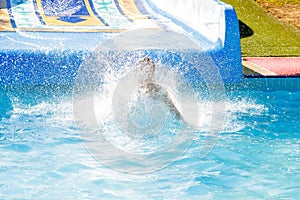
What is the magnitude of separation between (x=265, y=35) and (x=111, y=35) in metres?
2.62

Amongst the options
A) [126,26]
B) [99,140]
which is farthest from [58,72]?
[126,26]

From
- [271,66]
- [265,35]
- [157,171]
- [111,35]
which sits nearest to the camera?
[157,171]

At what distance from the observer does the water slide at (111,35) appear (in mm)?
7500

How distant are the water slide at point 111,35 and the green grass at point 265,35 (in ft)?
2.87

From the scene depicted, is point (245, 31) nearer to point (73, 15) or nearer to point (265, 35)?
point (265, 35)

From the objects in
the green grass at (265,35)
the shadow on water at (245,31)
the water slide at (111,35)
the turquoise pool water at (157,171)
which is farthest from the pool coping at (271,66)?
the shadow on water at (245,31)

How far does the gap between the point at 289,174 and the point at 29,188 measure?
213 centimetres

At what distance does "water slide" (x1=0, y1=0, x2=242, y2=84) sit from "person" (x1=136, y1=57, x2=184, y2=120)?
1032mm

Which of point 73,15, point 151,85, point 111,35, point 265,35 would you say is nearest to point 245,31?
point 265,35

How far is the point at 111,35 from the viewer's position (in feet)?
28.8

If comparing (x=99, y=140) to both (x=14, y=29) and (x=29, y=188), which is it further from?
(x=14, y=29)

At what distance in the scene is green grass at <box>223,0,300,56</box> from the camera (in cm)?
920

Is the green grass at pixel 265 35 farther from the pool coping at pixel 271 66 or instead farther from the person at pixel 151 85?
the person at pixel 151 85

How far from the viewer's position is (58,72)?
752cm
